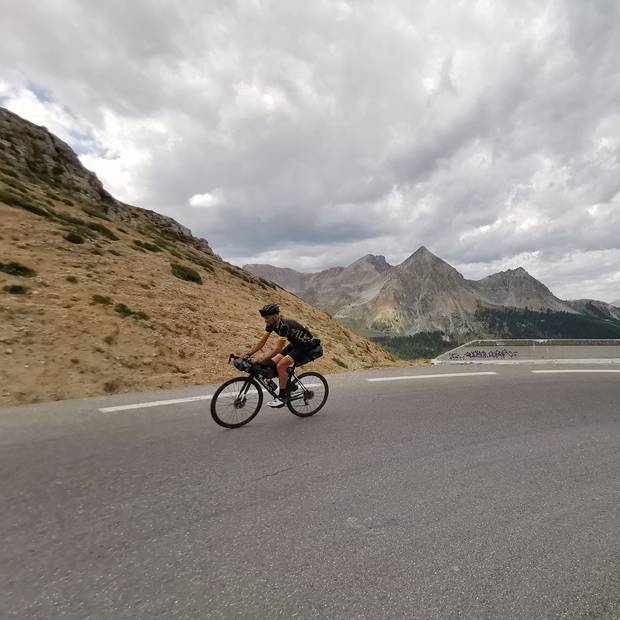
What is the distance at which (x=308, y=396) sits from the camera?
7.57m

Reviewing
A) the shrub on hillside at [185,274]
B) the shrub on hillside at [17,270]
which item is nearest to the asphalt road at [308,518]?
the shrub on hillside at [17,270]

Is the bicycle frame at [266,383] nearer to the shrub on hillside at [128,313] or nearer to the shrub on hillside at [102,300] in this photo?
the shrub on hillside at [128,313]

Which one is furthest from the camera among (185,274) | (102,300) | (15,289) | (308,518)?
(185,274)

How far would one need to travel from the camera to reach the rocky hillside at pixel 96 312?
10125mm

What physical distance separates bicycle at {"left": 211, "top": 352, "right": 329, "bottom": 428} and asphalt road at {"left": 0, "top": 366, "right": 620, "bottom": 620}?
403mm

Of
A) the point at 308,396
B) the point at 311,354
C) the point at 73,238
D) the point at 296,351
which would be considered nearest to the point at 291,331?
the point at 296,351

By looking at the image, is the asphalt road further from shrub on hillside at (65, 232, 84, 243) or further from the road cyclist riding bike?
shrub on hillside at (65, 232, 84, 243)

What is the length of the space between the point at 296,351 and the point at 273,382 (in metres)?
0.79

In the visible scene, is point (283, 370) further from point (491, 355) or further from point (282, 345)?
point (491, 355)

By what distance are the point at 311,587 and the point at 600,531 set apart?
9.60 feet

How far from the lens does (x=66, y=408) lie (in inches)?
300

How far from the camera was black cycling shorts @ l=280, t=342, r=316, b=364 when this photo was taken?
7.54m

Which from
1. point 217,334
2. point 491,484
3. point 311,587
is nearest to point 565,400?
point 491,484

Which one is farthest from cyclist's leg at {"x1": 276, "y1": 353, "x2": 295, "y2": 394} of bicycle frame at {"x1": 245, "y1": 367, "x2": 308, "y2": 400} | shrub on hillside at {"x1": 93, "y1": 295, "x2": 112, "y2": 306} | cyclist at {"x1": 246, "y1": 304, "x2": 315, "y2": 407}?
shrub on hillside at {"x1": 93, "y1": 295, "x2": 112, "y2": 306}
